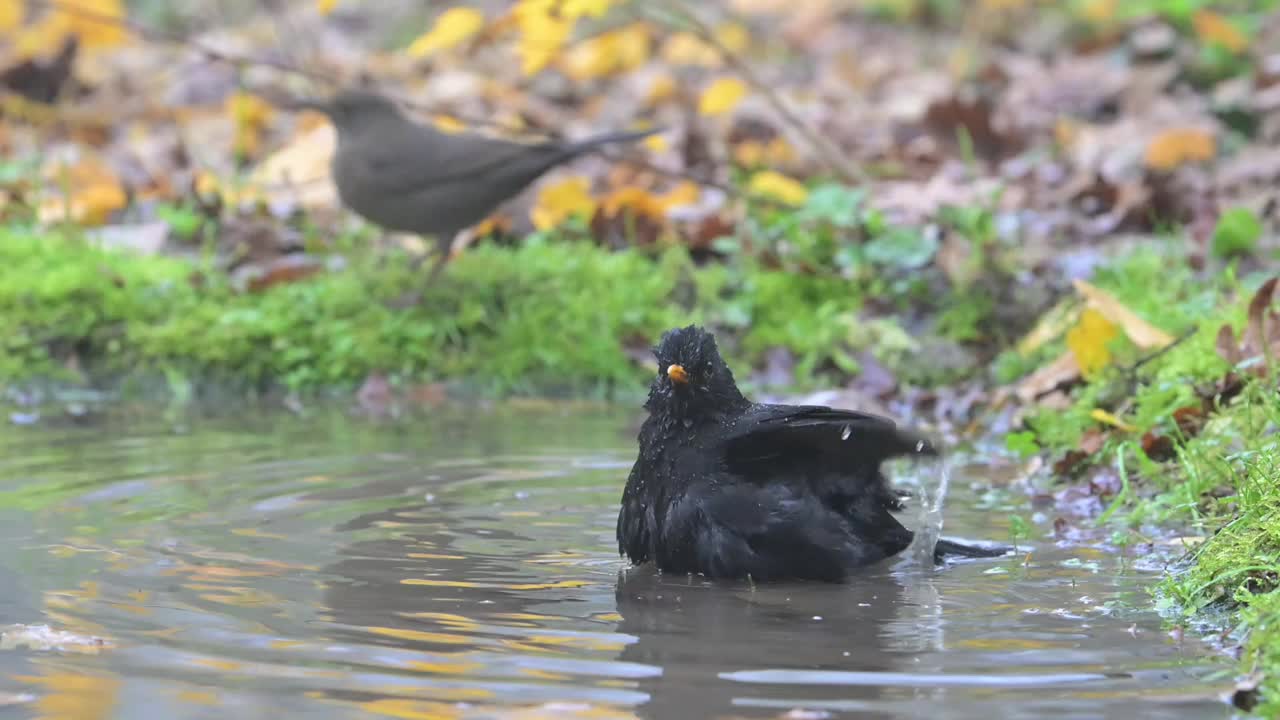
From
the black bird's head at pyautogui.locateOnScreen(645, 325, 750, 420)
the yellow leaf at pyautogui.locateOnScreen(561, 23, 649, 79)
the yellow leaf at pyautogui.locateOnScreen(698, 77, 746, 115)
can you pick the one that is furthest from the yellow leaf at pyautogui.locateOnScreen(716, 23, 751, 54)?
the black bird's head at pyautogui.locateOnScreen(645, 325, 750, 420)

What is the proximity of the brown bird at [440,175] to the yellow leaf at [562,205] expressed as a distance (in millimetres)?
695

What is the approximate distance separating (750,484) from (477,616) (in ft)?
2.70

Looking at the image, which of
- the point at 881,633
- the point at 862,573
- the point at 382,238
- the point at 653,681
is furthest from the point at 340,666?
the point at 382,238

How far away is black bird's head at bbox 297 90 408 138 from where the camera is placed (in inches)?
307

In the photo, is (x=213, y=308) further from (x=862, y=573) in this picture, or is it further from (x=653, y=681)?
(x=653, y=681)

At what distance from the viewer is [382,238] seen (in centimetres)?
854

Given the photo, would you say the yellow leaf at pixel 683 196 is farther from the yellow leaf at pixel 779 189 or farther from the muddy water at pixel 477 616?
the muddy water at pixel 477 616

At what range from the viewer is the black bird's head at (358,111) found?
307 inches

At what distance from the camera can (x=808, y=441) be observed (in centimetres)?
395

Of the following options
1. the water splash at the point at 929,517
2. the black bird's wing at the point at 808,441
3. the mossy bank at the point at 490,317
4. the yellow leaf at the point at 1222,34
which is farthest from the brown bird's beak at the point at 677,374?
the yellow leaf at the point at 1222,34

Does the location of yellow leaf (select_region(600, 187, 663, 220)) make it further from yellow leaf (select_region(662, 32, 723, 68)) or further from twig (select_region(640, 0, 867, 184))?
yellow leaf (select_region(662, 32, 723, 68))

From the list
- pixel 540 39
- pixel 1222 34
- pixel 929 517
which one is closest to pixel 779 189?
pixel 540 39

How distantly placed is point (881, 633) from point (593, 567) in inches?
38.1

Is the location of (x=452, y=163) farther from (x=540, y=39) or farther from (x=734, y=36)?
(x=734, y=36)
